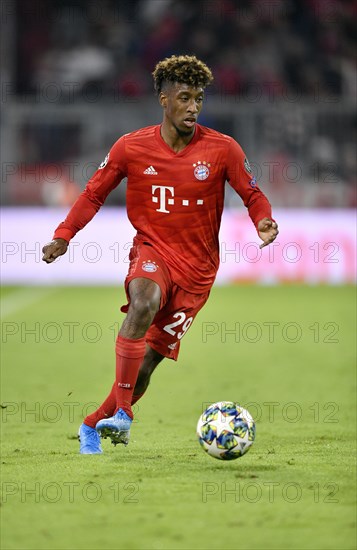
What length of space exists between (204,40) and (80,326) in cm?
979

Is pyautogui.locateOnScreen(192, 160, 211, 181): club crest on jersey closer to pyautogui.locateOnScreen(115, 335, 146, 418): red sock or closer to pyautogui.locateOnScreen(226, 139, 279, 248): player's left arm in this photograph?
pyautogui.locateOnScreen(226, 139, 279, 248): player's left arm

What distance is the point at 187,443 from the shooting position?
644 cm

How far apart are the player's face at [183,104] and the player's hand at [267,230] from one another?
704mm

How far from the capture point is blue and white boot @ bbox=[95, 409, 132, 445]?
5.57 metres

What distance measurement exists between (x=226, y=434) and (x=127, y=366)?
0.69 metres

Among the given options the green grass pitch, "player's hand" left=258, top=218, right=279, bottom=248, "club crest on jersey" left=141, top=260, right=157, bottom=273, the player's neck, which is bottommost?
the green grass pitch

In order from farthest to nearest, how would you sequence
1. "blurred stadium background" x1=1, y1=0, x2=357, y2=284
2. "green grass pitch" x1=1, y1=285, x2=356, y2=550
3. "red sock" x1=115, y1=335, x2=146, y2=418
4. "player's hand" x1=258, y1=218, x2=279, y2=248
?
"blurred stadium background" x1=1, y1=0, x2=357, y2=284, "player's hand" x1=258, y1=218, x2=279, y2=248, "red sock" x1=115, y1=335, x2=146, y2=418, "green grass pitch" x1=1, y1=285, x2=356, y2=550

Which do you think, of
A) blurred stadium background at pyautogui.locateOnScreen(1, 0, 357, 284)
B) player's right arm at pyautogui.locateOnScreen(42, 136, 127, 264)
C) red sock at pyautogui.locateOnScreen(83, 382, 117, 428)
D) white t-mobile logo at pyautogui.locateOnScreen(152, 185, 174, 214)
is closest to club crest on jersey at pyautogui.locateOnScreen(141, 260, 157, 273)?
white t-mobile logo at pyautogui.locateOnScreen(152, 185, 174, 214)

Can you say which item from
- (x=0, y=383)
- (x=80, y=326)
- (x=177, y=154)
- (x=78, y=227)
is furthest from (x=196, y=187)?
(x=80, y=326)

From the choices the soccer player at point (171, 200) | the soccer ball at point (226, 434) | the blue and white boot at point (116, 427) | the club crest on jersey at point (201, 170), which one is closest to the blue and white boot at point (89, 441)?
the soccer player at point (171, 200)

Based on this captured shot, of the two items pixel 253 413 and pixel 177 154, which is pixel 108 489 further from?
pixel 253 413

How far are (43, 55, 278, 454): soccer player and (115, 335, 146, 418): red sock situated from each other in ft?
0.70

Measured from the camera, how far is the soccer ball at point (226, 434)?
18.2 ft

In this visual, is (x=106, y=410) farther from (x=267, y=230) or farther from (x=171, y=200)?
(x=267, y=230)
